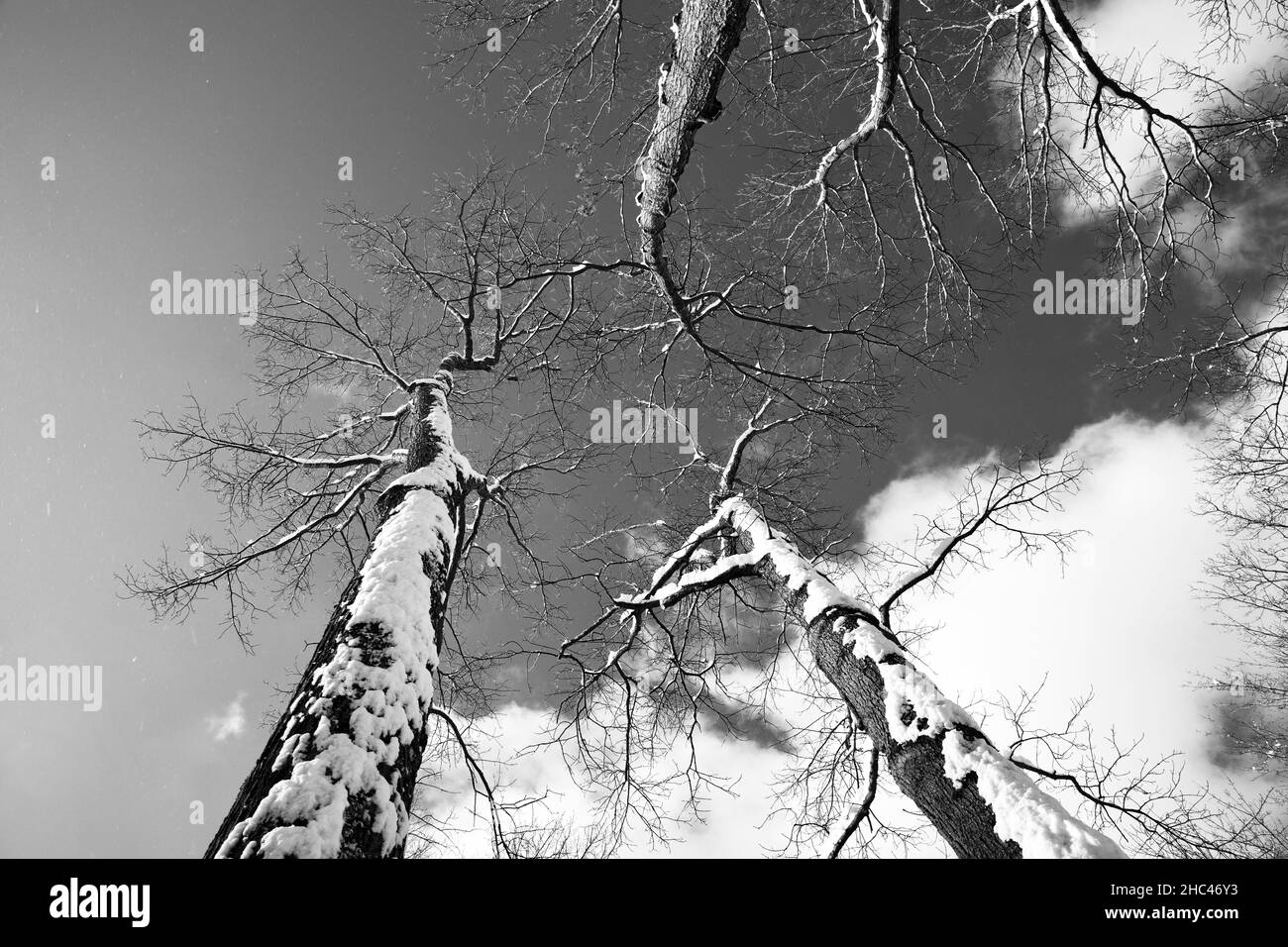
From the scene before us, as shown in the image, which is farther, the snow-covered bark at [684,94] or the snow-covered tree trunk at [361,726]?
the snow-covered bark at [684,94]

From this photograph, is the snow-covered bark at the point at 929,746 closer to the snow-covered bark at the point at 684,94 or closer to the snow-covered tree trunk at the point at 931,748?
the snow-covered tree trunk at the point at 931,748

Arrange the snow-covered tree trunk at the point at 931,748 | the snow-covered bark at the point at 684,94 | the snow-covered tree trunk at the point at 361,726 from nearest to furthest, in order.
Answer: the snow-covered tree trunk at the point at 361,726 → the snow-covered tree trunk at the point at 931,748 → the snow-covered bark at the point at 684,94

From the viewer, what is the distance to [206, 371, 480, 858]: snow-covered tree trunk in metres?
1.63

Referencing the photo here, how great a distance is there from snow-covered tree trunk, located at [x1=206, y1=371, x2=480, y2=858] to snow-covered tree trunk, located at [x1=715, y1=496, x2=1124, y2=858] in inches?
87.7

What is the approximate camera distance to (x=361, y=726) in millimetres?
1980

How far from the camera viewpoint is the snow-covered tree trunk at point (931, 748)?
6.52ft

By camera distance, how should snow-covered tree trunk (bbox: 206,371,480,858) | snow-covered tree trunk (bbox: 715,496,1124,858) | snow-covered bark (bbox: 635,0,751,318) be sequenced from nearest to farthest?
1. snow-covered tree trunk (bbox: 206,371,480,858)
2. snow-covered tree trunk (bbox: 715,496,1124,858)
3. snow-covered bark (bbox: 635,0,751,318)

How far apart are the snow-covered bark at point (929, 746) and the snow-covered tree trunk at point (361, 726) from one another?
2.23 m

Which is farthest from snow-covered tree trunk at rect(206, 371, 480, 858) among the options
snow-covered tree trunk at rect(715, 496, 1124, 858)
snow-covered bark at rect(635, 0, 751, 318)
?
snow-covered bark at rect(635, 0, 751, 318)

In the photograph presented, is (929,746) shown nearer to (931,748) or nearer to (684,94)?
(931,748)

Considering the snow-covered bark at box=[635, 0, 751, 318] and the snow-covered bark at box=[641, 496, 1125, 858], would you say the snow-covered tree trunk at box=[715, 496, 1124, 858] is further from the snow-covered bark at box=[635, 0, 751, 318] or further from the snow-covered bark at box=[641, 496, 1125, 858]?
the snow-covered bark at box=[635, 0, 751, 318]

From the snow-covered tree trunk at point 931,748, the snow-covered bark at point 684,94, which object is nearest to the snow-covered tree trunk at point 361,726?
the snow-covered tree trunk at point 931,748

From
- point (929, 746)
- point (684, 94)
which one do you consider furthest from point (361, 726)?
point (684, 94)
